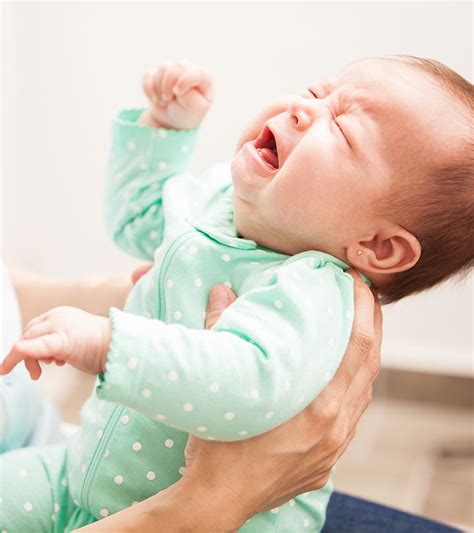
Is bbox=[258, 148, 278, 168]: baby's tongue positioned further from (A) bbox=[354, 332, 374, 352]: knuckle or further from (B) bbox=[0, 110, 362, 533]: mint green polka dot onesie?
(A) bbox=[354, 332, 374, 352]: knuckle

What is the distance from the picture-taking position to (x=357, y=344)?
0.93 m

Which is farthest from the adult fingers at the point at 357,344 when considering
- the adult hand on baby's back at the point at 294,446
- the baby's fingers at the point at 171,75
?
the baby's fingers at the point at 171,75

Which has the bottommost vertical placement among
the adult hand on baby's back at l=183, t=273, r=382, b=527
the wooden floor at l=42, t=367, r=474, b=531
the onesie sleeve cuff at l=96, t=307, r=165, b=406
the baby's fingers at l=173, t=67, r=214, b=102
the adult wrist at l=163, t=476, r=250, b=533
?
the wooden floor at l=42, t=367, r=474, b=531

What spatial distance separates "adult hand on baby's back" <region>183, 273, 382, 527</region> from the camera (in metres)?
0.89

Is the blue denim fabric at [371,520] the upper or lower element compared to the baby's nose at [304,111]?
lower

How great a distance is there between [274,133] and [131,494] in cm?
44

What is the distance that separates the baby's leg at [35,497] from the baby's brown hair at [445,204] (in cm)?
48

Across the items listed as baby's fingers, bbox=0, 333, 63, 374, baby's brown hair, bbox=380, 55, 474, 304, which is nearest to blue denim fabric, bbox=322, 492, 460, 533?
baby's brown hair, bbox=380, 55, 474, 304

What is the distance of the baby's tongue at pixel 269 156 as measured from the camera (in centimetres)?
98

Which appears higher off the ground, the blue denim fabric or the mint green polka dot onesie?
the mint green polka dot onesie

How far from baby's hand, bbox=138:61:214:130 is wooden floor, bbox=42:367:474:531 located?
1.31 m

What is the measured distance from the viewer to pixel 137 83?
7.07 feet

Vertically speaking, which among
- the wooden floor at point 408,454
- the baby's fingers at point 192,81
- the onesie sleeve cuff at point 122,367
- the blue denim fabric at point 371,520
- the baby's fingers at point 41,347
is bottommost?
the wooden floor at point 408,454

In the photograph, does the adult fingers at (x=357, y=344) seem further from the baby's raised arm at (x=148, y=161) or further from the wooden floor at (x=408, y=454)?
the wooden floor at (x=408, y=454)
